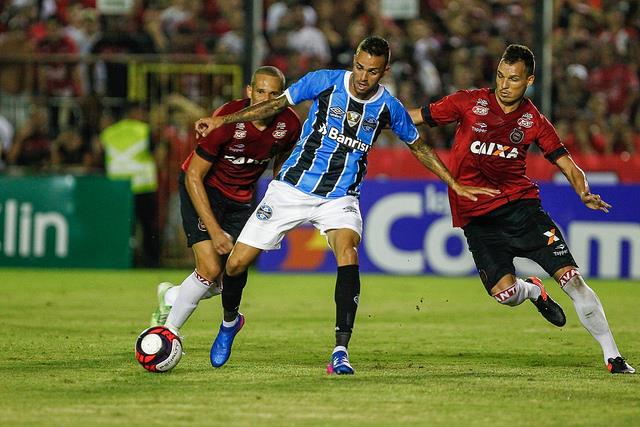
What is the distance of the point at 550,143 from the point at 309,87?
1.80 m

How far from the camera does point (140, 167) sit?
18312mm

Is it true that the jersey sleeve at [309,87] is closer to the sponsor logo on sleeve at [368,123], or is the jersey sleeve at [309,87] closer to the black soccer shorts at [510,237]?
the sponsor logo on sleeve at [368,123]

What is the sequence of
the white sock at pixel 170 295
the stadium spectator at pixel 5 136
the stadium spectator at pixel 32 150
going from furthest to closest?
the stadium spectator at pixel 5 136
the stadium spectator at pixel 32 150
the white sock at pixel 170 295

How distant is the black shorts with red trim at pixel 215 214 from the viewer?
9.34 metres

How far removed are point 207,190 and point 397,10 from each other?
10.6m

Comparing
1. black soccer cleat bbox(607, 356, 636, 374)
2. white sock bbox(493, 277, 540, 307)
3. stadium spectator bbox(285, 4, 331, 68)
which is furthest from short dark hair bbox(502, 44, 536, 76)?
stadium spectator bbox(285, 4, 331, 68)

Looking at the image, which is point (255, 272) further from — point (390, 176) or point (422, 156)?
point (422, 156)

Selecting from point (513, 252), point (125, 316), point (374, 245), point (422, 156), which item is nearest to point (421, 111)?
point (422, 156)

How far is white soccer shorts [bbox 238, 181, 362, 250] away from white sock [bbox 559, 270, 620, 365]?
1.52 m

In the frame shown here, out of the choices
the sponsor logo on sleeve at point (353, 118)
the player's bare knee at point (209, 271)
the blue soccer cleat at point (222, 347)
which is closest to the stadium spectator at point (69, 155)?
the player's bare knee at point (209, 271)

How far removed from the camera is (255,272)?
18.0 m

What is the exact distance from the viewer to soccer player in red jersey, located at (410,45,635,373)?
8.82 meters

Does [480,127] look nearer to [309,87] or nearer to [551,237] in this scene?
[551,237]

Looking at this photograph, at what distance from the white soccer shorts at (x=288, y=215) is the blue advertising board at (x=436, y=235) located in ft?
27.9
